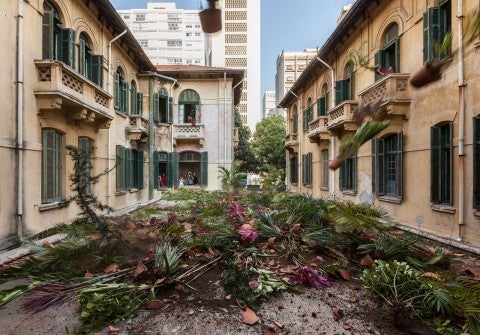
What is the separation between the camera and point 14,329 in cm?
322

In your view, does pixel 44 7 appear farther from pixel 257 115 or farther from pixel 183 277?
pixel 257 115

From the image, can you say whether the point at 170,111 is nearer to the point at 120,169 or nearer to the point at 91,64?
the point at 120,169

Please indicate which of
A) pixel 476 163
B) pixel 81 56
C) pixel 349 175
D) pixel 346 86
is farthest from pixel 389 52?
pixel 81 56

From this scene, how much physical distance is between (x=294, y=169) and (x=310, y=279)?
19463 mm

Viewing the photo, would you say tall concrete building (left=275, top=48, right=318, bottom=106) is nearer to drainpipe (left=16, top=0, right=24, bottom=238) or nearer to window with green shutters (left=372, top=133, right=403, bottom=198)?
window with green shutters (left=372, top=133, right=403, bottom=198)

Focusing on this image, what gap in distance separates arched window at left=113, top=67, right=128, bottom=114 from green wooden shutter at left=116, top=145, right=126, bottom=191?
189 cm

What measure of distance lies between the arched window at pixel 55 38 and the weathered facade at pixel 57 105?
27mm

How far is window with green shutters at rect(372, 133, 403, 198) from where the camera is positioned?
31.5 feet

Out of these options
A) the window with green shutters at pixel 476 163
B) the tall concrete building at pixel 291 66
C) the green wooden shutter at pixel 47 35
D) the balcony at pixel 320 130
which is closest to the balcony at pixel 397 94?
the window with green shutters at pixel 476 163

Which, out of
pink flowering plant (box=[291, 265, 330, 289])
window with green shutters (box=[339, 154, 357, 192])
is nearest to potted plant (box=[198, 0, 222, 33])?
pink flowering plant (box=[291, 265, 330, 289])

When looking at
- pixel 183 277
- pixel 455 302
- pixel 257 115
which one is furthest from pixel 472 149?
pixel 257 115

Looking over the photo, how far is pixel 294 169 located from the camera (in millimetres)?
23250

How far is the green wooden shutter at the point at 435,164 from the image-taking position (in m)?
8.05

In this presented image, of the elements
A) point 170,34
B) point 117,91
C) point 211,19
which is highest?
point 170,34
